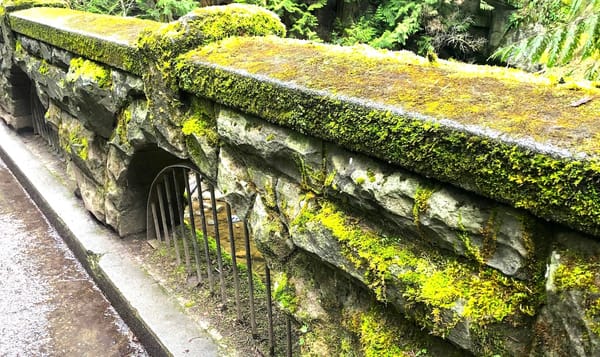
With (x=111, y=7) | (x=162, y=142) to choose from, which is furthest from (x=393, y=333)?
(x=111, y=7)

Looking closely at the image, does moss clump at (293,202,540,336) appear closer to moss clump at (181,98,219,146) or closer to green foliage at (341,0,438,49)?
moss clump at (181,98,219,146)

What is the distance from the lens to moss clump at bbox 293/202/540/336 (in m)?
1.34

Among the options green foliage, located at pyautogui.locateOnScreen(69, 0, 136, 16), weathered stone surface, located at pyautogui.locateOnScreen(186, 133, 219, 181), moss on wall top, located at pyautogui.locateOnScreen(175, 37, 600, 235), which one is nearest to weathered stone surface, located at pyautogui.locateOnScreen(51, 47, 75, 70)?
weathered stone surface, located at pyautogui.locateOnScreen(186, 133, 219, 181)

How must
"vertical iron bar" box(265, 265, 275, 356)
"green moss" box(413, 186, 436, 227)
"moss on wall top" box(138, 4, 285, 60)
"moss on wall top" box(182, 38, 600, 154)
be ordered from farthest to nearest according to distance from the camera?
"vertical iron bar" box(265, 265, 275, 356) < "moss on wall top" box(138, 4, 285, 60) < "green moss" box(413, 186, 436, 227) < "moss on wall top" box(182, 38, 600, 154)

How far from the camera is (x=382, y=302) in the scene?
67.8 inches

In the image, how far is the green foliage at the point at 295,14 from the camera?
1075 centimetres

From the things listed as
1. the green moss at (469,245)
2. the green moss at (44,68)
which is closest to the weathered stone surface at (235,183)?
the green moss at (469,245)

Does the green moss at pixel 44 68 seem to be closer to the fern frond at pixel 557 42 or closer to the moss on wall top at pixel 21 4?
the moss on wall top at pixel 21 4

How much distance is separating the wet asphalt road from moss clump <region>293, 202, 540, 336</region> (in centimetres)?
220

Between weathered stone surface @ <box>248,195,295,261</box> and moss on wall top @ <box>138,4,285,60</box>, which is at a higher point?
moss on wall top @ <box>138,4,285,60</box>

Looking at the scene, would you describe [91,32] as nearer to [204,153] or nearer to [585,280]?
[204,153]

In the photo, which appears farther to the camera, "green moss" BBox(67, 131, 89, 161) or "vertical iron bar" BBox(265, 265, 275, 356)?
"green moss" BBox(67, 131, 89, 161)

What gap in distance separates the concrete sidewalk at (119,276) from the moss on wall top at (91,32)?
4.93 feet

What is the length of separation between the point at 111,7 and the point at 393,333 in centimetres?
984
